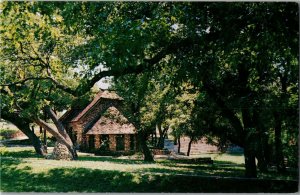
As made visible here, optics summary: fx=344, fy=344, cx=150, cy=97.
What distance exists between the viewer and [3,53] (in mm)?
12383

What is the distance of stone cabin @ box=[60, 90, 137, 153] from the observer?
25.4m

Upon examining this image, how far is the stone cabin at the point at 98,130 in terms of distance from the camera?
25.4 m

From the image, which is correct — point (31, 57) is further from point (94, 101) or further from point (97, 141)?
point (97, 141)

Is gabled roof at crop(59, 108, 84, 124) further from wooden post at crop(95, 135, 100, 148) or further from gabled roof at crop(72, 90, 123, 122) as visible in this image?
wooden post at crop(95, 135, 100, 148)

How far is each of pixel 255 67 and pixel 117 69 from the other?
5.26 meters

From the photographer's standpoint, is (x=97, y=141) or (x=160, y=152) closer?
(x=97, y=141)

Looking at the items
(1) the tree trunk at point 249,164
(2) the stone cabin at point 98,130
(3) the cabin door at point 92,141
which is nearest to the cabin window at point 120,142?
(2) the stone cabin at point 98,130

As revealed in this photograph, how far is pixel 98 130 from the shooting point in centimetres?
2838

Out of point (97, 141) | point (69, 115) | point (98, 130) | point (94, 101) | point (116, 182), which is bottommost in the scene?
point (116, 182)

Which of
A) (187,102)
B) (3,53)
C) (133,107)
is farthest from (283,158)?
(133,107)

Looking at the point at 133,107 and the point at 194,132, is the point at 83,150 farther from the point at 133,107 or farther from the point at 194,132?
the point at 194,132

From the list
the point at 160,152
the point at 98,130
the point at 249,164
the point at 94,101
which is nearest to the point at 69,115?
the point at 94,101

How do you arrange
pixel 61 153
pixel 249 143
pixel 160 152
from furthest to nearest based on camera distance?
1. pixel 160 152
2. pixel 61 153
3. pixel 249 143

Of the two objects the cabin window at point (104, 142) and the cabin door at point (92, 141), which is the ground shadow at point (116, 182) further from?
the cabin window at point (104, 142)
